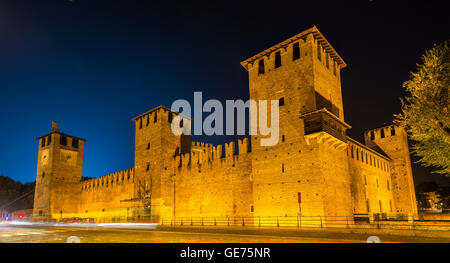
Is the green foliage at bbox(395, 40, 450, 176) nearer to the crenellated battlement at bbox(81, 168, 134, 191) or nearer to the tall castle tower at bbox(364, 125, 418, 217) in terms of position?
the tall castle tower at bbox(364, 125, 418, 217)

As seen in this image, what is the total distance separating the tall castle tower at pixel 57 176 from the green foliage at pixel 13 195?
3018cm

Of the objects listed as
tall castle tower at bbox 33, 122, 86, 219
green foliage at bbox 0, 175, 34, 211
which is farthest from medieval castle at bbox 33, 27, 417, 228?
green foliage at bbox 0, 175, 34, 211

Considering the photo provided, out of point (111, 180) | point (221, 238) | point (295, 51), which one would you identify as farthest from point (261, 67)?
point (111, 180)

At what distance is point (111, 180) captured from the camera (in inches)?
1395

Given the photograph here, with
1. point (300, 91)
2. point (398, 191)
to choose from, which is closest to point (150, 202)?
point (300, 91)

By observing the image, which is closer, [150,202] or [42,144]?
[150,202]

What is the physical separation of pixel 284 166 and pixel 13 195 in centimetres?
6958

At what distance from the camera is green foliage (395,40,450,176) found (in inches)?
534

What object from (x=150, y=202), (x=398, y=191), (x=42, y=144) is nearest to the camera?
(x=150, y=202)

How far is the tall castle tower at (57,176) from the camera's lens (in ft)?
130

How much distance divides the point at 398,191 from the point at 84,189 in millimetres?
38215

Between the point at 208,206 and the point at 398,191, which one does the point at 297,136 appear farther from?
the point at 398,191

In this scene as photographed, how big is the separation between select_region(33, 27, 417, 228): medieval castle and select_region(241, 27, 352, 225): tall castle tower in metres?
0.06

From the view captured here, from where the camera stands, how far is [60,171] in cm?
4106
